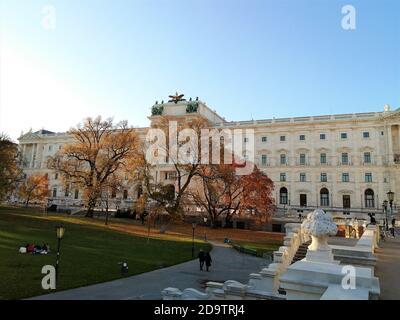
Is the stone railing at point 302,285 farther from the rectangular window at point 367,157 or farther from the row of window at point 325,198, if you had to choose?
the rectangular window at point 367,157

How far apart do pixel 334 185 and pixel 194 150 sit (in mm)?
37674

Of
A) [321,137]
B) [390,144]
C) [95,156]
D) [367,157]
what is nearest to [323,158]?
[321,137]

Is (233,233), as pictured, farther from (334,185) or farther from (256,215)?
(334,185)

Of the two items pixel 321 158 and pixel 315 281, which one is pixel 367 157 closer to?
pixel 321 158

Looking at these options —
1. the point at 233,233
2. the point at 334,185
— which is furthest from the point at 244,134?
the point at 233,233

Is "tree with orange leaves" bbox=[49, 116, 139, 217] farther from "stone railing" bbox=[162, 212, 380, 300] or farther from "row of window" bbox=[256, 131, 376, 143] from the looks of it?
"stone railing" bbox=[162, 212, 380, 300]

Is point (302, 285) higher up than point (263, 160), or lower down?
lower down

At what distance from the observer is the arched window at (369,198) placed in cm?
6762

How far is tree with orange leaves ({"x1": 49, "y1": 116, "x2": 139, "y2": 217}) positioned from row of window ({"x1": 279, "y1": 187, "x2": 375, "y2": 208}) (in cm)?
3670

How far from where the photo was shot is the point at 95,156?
2052 inches

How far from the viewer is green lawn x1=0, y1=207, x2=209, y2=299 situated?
16.2 meters

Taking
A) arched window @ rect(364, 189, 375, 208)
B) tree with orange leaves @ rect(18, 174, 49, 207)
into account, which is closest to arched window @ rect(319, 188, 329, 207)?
arched window @ rect(364, 189, 375, 208)

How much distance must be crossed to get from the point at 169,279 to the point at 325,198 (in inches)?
2342

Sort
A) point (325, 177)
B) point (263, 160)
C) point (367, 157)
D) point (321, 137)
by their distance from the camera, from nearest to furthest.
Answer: point (367, 157) → point (325, 177) → point (321, 137) → point (263, 160)
